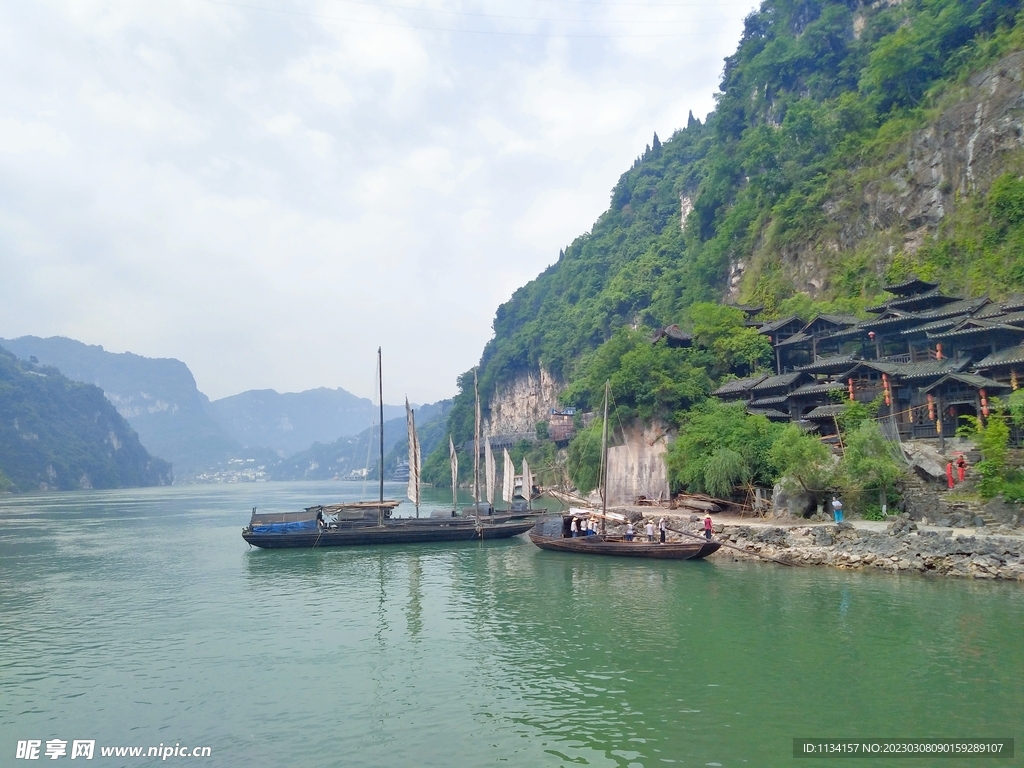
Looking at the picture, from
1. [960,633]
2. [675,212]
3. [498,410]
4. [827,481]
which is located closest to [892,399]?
[827,481]

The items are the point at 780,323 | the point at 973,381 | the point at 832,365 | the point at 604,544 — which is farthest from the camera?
the point at 780,323

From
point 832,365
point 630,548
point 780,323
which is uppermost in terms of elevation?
point 780,323

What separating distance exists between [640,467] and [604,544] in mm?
12240

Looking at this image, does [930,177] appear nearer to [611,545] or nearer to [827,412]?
[827,412]

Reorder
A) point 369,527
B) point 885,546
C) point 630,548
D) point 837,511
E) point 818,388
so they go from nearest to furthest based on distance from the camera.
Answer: point 885,546, point 837,511, point 630,548, point 818,388, point 369,527

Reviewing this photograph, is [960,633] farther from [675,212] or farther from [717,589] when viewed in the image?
[675,212]

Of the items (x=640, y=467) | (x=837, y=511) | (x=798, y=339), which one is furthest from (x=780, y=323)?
(x=837, y=511)

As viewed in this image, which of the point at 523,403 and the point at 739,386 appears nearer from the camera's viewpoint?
the point at 739,386

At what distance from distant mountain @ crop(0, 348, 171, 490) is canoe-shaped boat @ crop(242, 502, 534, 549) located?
112994 mm

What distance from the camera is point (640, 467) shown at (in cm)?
4128

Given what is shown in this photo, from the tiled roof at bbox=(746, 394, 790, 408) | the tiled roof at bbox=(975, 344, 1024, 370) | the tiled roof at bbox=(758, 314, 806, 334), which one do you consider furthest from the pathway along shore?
the tiled roof at bbox=(758, 314, 806, 334)

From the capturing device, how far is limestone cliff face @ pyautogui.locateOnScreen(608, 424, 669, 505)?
39875mm

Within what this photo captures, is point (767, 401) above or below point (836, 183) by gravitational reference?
below

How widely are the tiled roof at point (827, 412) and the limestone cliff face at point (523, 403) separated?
58537 millimetres
